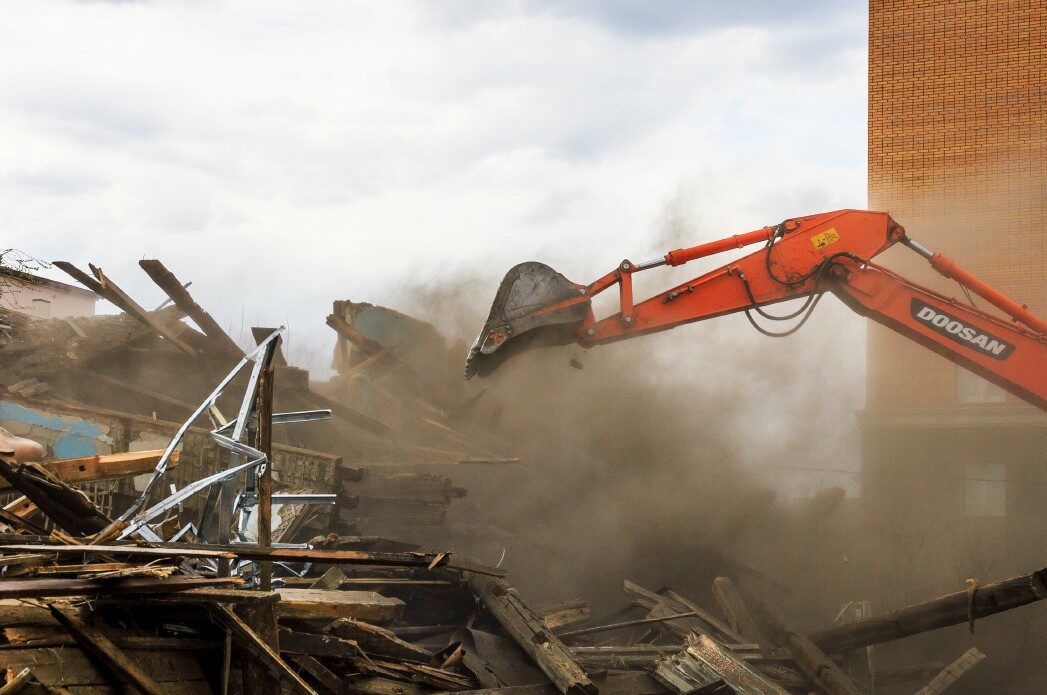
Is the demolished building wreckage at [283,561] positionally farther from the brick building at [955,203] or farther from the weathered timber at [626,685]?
the brick building at [955,203]

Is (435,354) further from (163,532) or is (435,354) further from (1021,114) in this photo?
(1021,114)

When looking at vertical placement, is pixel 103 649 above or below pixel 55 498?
below

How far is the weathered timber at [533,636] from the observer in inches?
344

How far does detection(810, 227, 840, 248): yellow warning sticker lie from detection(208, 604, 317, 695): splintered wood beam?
646cm

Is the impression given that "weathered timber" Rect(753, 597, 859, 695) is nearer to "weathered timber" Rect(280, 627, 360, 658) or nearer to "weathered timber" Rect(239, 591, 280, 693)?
"weathered timber" Rect(280, 627, 360, 658)

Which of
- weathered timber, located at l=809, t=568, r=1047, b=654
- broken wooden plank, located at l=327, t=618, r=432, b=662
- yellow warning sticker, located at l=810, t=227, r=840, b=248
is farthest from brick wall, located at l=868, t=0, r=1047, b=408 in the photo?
broken wooden plank, located at l=327, t=618, r=432, b=662

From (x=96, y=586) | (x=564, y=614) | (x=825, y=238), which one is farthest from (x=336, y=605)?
(x=825, y=238)

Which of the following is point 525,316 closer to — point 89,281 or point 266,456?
point 266,456

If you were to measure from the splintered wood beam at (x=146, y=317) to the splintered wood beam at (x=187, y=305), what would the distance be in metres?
0.37

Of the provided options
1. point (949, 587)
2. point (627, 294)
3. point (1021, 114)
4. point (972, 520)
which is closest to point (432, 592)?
point (627, 294)

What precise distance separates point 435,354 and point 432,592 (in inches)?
308

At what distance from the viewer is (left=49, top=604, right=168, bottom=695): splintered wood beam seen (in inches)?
234

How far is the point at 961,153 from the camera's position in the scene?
71.5 ft

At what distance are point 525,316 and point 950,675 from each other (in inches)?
222
